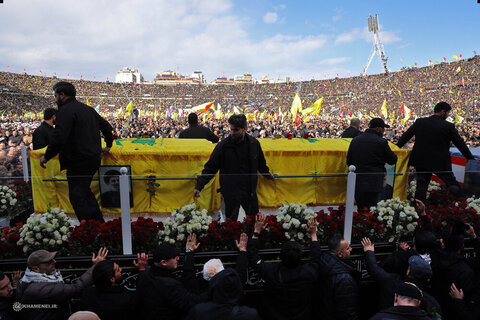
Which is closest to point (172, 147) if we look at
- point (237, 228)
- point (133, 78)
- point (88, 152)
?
point (88, 152)

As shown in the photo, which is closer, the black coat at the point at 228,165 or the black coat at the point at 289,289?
the black coat at the point at 289,289

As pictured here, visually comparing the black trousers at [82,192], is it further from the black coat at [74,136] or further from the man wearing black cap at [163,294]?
→ the man wearing black cap at [163,294]

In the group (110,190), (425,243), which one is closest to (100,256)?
(110,190)

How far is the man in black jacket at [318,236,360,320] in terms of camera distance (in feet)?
8.54

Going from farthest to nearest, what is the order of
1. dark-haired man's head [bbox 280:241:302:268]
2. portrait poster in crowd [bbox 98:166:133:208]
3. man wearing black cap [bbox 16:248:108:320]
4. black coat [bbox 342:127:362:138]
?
1. black coat [bbox 342:127:362:138]
2. portrait poster in crowd [bbox 98:166:133:208]
3. dark-haired man's head [bbox 280:241:302:268]
4. man wearing black cap [bbox 16:248:108:320]

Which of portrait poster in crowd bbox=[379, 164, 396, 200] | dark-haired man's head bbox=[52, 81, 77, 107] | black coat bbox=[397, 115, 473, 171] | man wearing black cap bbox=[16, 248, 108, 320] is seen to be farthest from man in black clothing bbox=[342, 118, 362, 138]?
man wearing black cap bbox=[16, 248, 108, 320]

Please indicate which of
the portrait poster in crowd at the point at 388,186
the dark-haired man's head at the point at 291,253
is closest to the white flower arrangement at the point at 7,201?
the dark-haired man's head at the point at 291,253

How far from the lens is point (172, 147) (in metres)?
4.36

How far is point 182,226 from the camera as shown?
10.6 feet

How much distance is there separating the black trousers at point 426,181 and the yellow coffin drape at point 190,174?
0.22 metres

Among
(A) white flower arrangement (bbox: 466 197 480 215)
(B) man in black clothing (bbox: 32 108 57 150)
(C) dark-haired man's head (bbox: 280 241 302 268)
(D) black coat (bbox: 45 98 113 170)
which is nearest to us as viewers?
(C) dark-haired man's head (bbox: 280 241 302 268)

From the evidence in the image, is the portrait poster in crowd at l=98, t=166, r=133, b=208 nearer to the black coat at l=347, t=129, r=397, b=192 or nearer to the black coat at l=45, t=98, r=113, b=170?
the black coat at l=45, t=98, r=113, b=170

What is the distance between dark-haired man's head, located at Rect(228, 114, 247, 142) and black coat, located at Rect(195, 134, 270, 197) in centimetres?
9

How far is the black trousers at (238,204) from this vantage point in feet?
11.6
